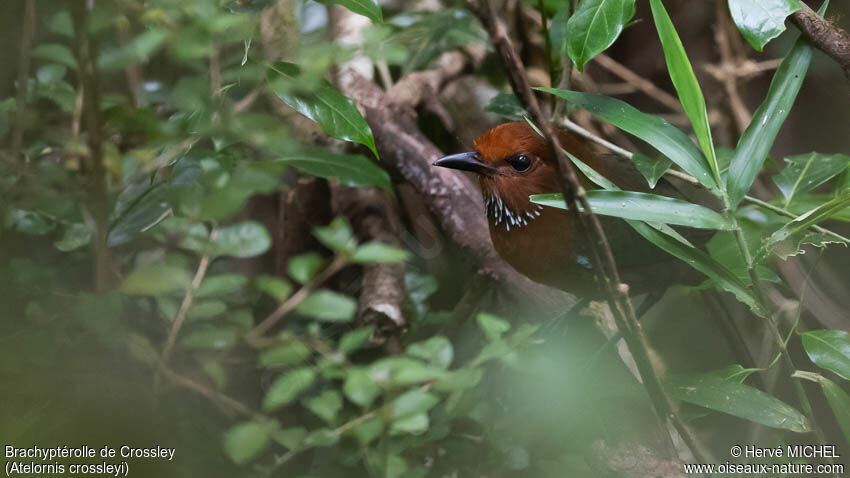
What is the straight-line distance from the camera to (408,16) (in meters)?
2.43

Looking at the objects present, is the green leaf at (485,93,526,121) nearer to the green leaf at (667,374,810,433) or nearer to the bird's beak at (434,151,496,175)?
the bird's beak at (434,151,496,175)

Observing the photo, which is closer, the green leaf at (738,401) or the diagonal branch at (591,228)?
the diagonal branch at (591,228)

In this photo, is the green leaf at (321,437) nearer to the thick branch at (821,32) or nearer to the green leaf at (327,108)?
the green leaf at (327,108)

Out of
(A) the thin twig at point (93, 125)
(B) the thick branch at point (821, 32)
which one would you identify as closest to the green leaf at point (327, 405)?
(A) the thin twig at point (93, 125)

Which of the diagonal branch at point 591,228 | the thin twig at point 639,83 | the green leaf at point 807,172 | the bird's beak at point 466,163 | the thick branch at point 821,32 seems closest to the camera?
the diagonal branch at point 591,228

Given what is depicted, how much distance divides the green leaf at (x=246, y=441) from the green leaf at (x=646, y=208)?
59cm

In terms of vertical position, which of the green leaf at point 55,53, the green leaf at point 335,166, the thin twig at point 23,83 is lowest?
the green leaf at point 335,166

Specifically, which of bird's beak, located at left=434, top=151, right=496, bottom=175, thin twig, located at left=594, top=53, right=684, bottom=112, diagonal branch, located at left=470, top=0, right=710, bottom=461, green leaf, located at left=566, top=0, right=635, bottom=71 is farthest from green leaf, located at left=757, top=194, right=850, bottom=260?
thin twig, located at left=594, top=53, right=684, bottom=112

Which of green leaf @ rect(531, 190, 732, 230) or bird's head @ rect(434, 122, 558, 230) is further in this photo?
bird's head @ rect(434, 122, 558, 230)

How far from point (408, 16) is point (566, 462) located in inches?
65.7

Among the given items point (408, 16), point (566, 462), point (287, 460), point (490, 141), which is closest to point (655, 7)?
point (490, 141)

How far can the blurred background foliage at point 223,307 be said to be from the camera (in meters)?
0.97

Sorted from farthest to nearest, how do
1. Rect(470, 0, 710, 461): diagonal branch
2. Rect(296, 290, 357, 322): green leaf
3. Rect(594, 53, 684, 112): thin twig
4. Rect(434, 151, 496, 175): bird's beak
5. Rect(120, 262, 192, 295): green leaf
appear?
1. Rect(594, 53, 684, 112): thin twig
2. Rect(434, 151, 496, 175): bird's beak
3. Rect(296, 290, 357, 322): green leaf
4. Rect(120, 262, 192, 295): green leaf
5. Rect(470, 0, 710, 461): diagonal branch

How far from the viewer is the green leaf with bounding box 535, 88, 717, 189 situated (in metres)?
1.28
